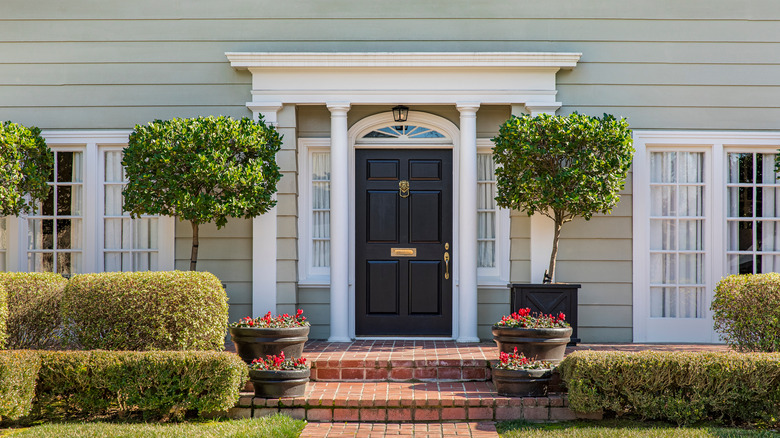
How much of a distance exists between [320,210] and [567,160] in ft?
8.73

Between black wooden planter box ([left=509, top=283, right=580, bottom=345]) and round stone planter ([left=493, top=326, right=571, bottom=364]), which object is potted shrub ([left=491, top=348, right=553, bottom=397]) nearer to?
round stone planter ([left=493, top=326, right=571, bottom=364])

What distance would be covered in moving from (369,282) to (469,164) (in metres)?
1.67

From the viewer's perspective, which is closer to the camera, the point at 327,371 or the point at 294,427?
the point at 294,427

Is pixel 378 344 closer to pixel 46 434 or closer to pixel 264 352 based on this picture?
pixel 264 352

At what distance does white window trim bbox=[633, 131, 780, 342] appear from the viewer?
24.6 feet

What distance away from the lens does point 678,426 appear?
511 cm

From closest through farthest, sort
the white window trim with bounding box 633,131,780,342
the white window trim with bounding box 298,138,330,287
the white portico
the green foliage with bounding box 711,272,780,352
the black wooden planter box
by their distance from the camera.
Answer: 1. the green foliage with bounding box 711,272,780,352
2. the black wooden planter box
3. the white portico
4. the white window trim with bounding box 633,131,780,342
5. the white window trim with bounding box 298,138,330,287

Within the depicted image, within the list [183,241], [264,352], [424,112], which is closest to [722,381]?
[264,352]

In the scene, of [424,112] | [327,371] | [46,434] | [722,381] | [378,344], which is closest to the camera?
[46,434]

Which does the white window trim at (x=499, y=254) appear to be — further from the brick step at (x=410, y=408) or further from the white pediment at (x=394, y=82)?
the brick step at (x=410, y=408)

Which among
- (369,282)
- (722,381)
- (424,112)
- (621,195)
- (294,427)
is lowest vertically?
(294,427)

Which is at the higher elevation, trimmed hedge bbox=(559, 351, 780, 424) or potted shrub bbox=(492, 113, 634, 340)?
potted shrub bbox=(492, 113, 634, 340)

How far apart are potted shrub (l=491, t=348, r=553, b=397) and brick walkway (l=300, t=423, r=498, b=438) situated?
412mm

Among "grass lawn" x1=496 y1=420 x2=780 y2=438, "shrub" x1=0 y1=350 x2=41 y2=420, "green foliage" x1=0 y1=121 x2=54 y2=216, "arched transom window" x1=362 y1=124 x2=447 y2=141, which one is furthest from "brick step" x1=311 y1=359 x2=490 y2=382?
"green foliage" x1=0 y1=121 x2=54 y2=216
